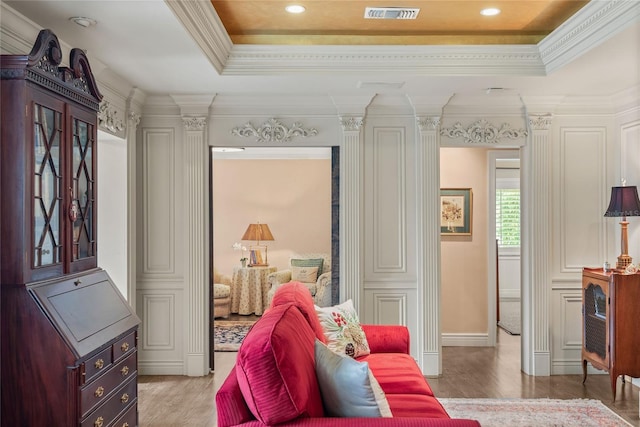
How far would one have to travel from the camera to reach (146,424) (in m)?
3.66

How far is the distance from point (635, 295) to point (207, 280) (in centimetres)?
352

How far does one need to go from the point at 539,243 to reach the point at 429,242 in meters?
1.00

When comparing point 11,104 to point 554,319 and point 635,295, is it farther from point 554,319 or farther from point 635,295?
point 554,319

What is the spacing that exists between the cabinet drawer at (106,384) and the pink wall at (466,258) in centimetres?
389

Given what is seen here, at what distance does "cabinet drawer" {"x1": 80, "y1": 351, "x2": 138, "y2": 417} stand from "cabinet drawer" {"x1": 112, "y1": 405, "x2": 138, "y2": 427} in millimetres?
182

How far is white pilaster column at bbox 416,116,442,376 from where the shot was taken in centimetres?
486

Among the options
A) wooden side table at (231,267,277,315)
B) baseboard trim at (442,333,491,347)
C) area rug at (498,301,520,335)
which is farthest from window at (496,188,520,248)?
wooden side table at (231,267,277,315)

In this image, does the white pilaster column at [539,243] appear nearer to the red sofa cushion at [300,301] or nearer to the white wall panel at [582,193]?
the white wall panel at [582,193]

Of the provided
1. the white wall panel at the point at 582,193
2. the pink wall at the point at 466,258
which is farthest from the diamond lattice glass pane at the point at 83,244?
the pink wall at the point at 466,258

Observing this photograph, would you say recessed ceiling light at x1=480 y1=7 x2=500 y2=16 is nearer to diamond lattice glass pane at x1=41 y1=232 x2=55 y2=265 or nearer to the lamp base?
the lamp base

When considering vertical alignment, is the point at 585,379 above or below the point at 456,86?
below

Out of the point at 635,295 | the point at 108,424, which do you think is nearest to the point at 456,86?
the point at 635,295

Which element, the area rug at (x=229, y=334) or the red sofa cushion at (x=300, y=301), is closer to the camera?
the red sofa cushion at (x=300, y=301)

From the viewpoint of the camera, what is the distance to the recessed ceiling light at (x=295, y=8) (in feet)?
11.4
